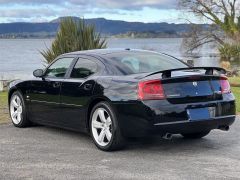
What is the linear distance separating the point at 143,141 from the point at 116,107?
1.15 metres

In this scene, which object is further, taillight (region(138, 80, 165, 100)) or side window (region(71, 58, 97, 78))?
side window (region(71, 58, 97, 78))

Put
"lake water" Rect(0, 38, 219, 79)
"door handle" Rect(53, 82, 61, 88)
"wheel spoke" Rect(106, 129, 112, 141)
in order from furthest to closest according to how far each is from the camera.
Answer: "lake water" Rect(0, 38, 219, 79) → "door handle" Rect(53, 82, 61, 88) → "wheel spoke" Rect(106, 129, 112, 141)

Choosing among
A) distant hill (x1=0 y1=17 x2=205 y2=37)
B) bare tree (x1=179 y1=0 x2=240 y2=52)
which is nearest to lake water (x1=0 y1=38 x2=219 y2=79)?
bare tree (x1=179 y1=0 x2=240 y2=52)

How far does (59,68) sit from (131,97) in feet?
6.72

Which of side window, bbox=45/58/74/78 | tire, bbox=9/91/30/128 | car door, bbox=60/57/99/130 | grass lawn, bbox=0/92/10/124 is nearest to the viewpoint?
car door, bbox=60/57/99/130

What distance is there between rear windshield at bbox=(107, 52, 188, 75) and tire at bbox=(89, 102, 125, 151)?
600 millimetres

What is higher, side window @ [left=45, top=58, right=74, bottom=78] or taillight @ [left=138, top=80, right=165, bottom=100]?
side window @ [left=45, top=58, right=74, bottom=78]

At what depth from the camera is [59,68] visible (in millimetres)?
8570

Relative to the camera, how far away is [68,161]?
665 cm

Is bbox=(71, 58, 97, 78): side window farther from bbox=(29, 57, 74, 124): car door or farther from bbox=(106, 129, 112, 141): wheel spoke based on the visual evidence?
bbox=(106, 129, 112, 141): wheel spoke

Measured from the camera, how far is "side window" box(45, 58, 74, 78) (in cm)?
838

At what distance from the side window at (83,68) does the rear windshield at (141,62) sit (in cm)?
29

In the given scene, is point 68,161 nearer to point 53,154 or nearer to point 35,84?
point 53,154

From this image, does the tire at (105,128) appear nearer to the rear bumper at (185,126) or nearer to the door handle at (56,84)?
the rear bumper at (185,126)
